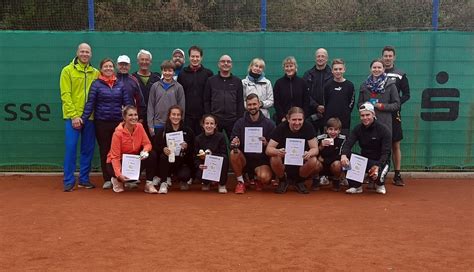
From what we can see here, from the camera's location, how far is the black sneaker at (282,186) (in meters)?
6.06

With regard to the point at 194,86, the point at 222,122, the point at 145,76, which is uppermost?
the point at 145,76

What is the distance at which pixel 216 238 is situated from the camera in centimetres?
416

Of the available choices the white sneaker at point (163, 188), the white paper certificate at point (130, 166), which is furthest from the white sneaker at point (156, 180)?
the white paper certificate at point (130, 166)

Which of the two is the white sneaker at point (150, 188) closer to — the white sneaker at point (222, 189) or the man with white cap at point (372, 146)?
the white sneaker at point (222, 189)

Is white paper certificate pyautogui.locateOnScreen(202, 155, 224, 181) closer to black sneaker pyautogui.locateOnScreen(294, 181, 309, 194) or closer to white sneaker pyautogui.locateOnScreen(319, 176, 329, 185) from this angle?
black sneaker pyautogui.locateOnScreen(294, 181, 309, 194)

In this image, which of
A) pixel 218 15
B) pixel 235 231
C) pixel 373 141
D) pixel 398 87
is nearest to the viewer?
pixel 235 231

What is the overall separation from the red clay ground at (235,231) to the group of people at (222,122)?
0.29 m

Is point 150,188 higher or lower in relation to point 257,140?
lower

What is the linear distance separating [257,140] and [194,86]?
42.4 inches

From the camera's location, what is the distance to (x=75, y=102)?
6.16m

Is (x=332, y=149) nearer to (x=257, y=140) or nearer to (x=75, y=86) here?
(x=257, y=140)

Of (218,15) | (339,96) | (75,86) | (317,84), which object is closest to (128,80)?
(75,86)

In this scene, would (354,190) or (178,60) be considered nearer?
(354,190)

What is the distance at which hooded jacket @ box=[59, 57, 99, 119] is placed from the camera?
607 centimetres
